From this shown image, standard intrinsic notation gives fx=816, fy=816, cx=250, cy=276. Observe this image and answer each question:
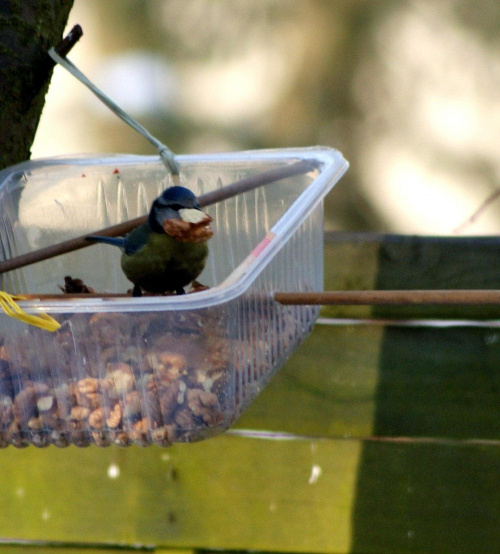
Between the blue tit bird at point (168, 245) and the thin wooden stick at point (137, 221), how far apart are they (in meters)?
0.03

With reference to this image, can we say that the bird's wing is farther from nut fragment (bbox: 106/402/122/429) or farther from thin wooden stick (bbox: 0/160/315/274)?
nut fragment (bbox: 106/402/122/429)

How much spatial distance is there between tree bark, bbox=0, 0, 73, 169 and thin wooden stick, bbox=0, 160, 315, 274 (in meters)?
0.18

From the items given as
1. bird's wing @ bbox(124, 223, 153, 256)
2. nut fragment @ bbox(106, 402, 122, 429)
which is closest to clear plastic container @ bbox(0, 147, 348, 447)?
nut fragment @ bbox(106, 402, 122, 429)


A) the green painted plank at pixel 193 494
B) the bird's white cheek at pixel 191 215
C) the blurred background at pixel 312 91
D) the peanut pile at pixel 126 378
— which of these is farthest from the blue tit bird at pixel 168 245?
the blurred background at pixel 312 91

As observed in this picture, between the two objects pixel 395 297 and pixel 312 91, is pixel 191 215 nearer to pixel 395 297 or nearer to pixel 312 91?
pixel 395 297

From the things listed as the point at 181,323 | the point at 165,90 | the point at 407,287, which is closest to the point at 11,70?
the point at 181,323

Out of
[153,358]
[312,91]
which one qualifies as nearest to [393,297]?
[153,358]

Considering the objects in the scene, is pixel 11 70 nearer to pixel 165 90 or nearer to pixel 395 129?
pixel 165 90

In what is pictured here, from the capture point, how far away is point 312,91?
2055mm

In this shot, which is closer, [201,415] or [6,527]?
[201,415]

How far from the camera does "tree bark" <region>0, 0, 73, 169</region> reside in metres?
1.03

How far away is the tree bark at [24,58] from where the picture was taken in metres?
1.03

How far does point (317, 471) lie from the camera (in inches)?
50.9

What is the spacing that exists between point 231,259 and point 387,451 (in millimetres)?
402
